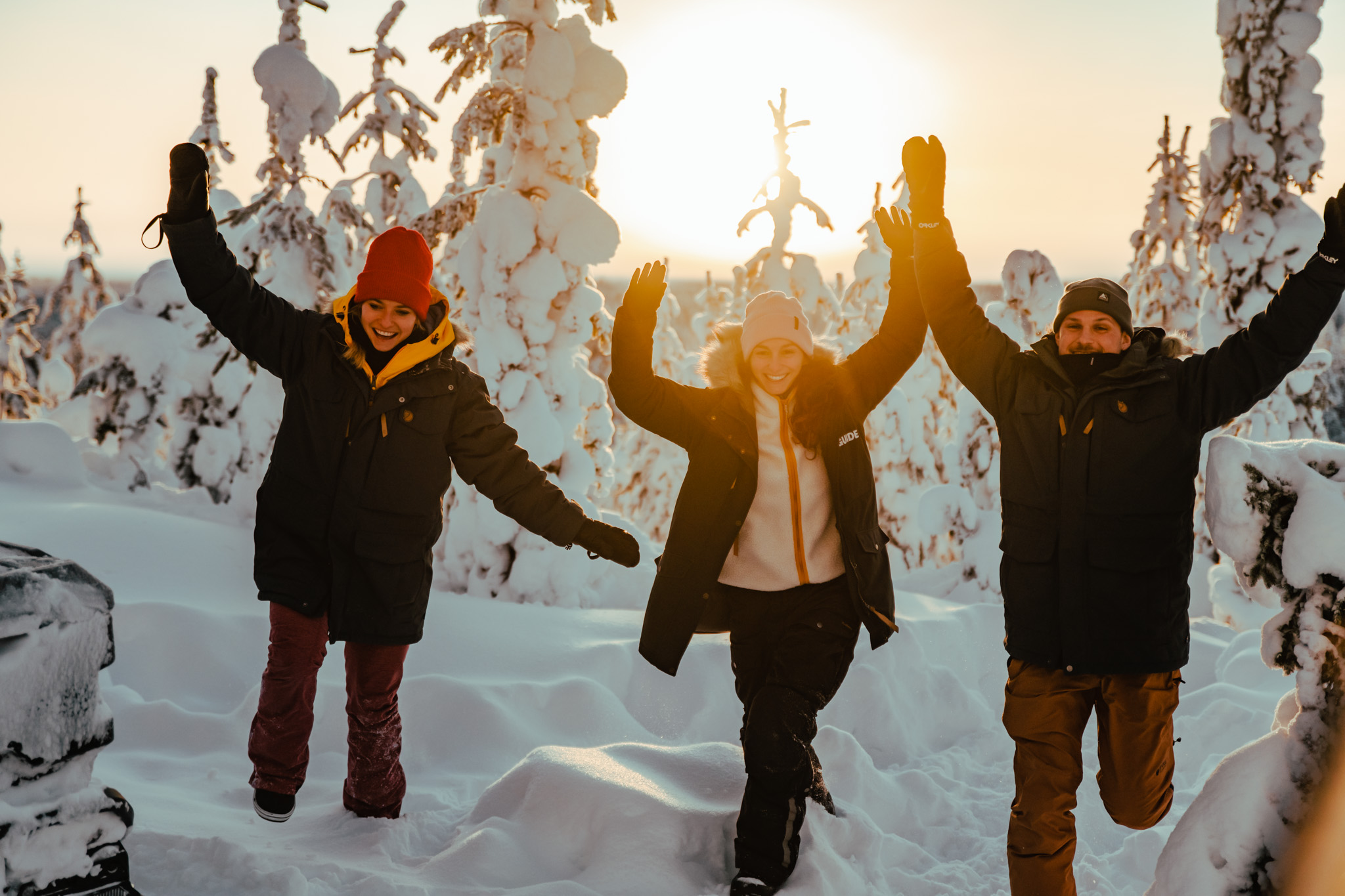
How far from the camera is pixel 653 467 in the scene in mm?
26234

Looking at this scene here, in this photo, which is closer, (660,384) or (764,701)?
(764,701)

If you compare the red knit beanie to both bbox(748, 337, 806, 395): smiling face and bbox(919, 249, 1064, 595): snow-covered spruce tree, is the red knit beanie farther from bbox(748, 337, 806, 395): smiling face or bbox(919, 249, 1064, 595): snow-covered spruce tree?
bbox(919, 249, 1064, 595): snow-covered spruce tree

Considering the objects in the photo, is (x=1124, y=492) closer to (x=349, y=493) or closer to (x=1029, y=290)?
(x=349, y=493)

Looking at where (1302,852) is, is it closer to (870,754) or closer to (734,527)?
(734,527)

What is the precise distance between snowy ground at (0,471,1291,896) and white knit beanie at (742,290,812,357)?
6.26 feet

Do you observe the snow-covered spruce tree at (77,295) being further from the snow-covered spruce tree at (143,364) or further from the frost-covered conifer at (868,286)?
the frost-covered conifer at (868,286)

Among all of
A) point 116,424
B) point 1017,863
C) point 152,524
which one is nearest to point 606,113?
point 152,524

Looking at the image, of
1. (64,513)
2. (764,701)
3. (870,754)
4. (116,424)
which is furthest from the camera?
(116,424)

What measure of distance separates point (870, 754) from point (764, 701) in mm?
2449

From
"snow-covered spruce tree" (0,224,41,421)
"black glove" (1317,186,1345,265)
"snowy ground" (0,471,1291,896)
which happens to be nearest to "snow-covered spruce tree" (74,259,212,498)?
"snowy ground" (0,471,1291,896)

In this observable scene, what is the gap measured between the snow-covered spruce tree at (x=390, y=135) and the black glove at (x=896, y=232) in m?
11.0

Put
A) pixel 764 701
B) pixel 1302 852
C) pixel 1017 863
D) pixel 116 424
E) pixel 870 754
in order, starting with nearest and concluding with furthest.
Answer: pixel 1302 852 → pixel 1017 863 → pixel 764 701 → pixel 870 754 → pixel 116 424

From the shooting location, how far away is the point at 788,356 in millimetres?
3748

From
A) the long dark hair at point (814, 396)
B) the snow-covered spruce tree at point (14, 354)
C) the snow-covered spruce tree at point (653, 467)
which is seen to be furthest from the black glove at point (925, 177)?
the snow-covered spruce tree at point (14, 354)
